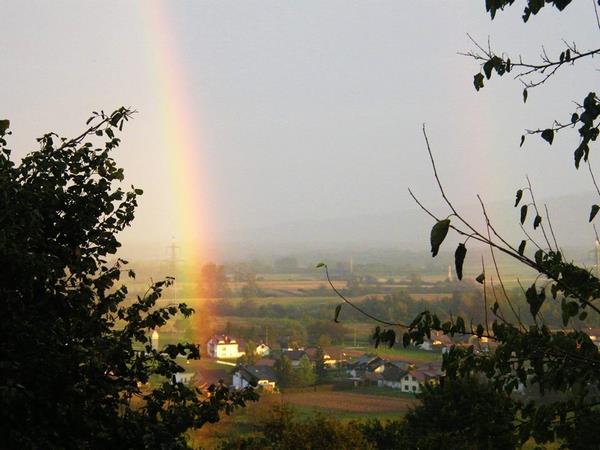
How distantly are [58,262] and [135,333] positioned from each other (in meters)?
0.72

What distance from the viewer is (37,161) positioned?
17.5 feet

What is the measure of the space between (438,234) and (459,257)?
0.45 feet

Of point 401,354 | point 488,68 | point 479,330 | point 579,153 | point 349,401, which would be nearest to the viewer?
point 579,153

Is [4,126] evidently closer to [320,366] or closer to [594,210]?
[594,210]

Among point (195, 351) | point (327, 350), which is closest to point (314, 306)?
point (327, 350)

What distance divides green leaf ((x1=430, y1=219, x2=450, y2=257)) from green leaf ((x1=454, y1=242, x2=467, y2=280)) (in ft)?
0.26

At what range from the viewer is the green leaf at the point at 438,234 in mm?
2145

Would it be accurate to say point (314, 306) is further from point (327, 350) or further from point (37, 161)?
point (37, 161)

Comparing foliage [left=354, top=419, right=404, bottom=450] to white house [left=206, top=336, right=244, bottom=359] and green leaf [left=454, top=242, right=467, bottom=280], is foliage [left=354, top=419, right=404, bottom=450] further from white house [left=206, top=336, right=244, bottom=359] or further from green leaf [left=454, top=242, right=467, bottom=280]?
white house [left=206, top=336, right=244, bottom=359]

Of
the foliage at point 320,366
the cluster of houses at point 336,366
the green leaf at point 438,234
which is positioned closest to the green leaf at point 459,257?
the green leaf at point 438,234

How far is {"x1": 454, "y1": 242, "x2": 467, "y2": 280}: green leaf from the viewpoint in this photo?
2227 mm

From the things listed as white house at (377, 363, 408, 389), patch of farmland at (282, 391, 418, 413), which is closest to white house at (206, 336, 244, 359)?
patch of farmland at (282, 391, 418, 413)

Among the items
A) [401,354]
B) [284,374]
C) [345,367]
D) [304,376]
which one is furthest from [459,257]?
[401,354]

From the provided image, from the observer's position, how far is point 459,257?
2.25 m
